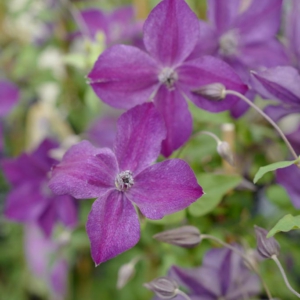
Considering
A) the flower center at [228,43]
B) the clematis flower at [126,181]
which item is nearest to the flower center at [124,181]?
the clematis flower at [126,181]

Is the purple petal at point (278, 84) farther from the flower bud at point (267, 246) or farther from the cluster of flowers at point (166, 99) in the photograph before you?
the flower bud at point (267, 246)

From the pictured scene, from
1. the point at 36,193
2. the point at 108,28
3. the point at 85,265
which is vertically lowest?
the point at 85,265

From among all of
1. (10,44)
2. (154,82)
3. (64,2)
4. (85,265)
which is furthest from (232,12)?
(10,44)

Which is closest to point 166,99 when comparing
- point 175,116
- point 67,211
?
point 175,116

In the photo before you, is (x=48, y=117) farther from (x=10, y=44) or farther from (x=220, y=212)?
(x=220, y=212)

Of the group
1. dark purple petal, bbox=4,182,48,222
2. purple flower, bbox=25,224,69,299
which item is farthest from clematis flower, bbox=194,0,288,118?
purple flower, bbox=25,224,69,299

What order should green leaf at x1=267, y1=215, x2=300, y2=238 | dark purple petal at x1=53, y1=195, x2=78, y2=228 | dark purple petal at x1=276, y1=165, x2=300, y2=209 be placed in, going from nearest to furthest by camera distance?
green leaf at x1=267, y1=215, x2=300, y2=238 < dark purple petal at x1=276, y1=165, x2=300, y2=209 < dark purple petal at x1=53, y1=195, x2=78, y2=228

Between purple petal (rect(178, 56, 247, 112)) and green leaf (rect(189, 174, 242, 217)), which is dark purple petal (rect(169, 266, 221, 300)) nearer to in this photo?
green leaf (rect(189, 174, 242, 217))

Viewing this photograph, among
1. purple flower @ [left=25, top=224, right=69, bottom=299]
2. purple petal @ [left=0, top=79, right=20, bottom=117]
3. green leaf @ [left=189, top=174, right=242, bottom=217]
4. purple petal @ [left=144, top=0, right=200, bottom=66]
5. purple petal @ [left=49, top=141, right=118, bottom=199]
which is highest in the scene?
purple petal @ [left=144, top=0, right=200, bottom=66]
